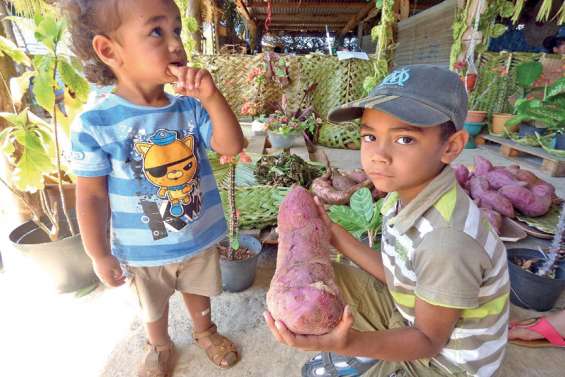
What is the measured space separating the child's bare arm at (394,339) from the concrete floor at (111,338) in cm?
87

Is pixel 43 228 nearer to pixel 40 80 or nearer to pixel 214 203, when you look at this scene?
pixel 40 80

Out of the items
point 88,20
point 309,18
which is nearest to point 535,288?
point 88,20

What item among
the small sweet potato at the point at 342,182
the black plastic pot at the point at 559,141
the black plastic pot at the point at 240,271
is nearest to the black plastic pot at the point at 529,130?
the black plastic pot at the point at 559,141

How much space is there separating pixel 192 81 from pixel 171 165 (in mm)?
370

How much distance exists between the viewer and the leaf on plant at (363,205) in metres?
1.84

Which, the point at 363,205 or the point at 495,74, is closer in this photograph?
the point at 363,205

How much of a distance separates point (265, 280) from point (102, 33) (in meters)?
1.76

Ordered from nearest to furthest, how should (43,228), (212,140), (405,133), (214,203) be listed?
(405,133), (212,140), (214,203), (43,228)

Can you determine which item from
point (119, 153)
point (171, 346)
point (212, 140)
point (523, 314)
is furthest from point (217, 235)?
point (523, 314)

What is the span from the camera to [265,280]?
7.48ft

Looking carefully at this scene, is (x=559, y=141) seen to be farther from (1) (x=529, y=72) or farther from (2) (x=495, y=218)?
(2) (x=495, y=218)

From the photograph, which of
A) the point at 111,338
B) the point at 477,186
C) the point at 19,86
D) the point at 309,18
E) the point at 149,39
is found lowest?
the point at 111,338

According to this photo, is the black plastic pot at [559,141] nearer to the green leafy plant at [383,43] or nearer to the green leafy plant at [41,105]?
the green leafy plant at [383,43]

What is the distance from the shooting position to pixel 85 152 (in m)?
1.20
